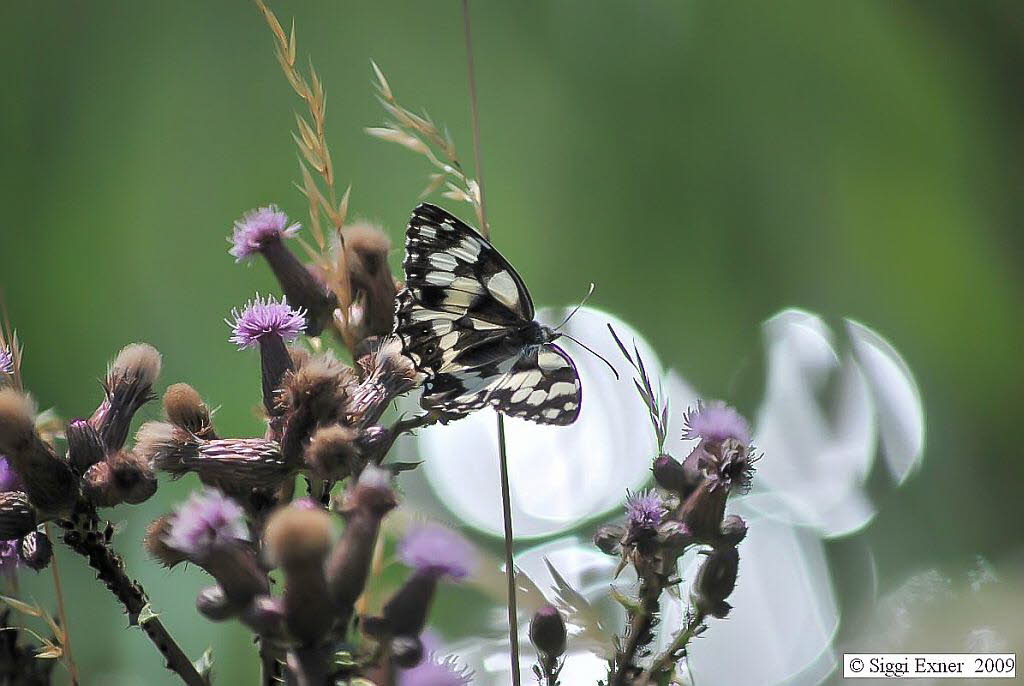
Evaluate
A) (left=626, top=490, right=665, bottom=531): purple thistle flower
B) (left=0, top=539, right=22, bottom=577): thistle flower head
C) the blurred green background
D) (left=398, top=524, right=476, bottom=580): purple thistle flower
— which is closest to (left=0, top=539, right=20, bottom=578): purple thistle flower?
(left=0, top=539, right=22, bottom=577): thistle flower head

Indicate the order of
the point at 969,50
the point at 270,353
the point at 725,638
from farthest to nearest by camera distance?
the point at 969,50, the point at 725,638, the point at 270,353

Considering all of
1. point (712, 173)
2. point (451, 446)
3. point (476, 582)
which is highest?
point (712, 173)

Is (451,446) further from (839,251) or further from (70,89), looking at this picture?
(70,89)

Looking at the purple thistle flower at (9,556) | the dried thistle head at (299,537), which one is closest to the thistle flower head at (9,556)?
the purple thistle flower at (9,556)

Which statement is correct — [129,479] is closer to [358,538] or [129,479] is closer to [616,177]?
[358,538]

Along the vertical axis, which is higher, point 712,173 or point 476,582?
point 712,173

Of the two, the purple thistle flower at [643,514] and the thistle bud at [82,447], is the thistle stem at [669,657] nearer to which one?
the purple thistle flower at [643,514]

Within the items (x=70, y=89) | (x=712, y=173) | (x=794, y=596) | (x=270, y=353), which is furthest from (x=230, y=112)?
(x=794, y=596)
